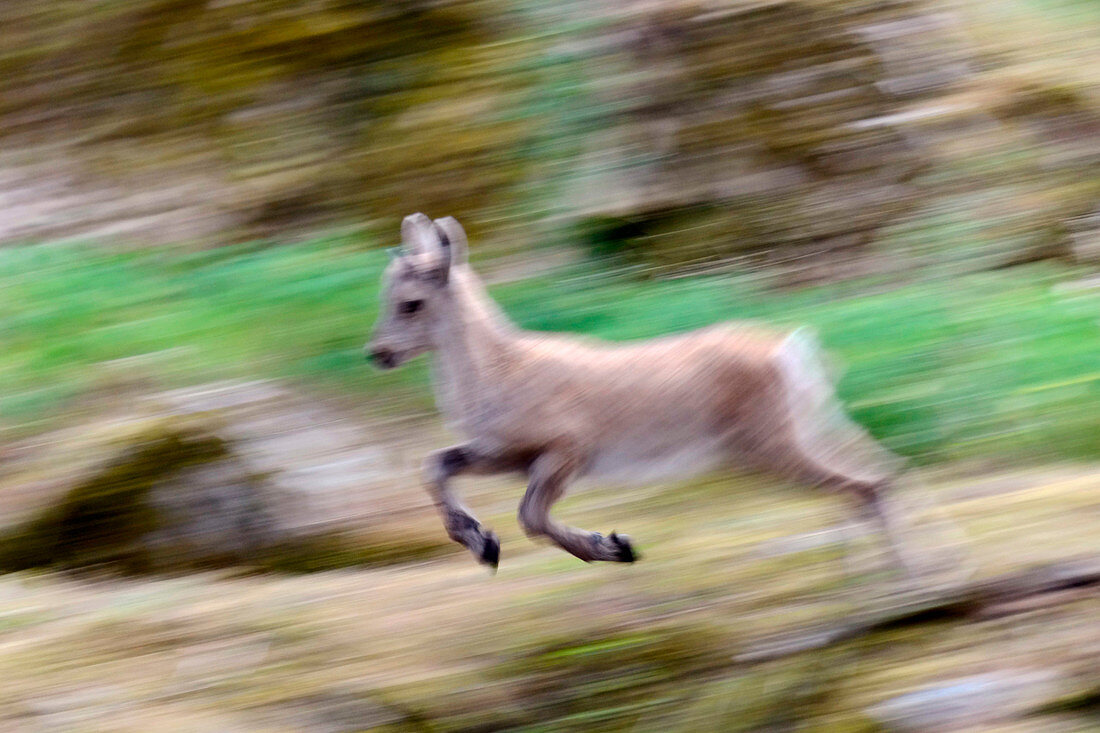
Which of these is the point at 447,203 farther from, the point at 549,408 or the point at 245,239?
the point at 549,408

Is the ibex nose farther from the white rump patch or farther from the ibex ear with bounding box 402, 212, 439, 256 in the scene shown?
the white rump patch

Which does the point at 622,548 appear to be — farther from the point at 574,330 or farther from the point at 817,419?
the point at 574,330

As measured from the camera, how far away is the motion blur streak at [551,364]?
15.0ft

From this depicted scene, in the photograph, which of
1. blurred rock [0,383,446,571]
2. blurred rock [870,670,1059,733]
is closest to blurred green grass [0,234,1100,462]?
blurred rock [0,383,446,571]

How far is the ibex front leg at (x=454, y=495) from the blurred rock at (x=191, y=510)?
1.71m

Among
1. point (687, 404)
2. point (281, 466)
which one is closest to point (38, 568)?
point (281, 466)

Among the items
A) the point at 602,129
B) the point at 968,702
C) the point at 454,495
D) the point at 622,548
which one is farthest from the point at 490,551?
the point at 602,129

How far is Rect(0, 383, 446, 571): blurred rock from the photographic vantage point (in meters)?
6.24

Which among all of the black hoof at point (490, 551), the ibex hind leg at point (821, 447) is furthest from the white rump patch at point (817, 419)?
the black hoof at point (490, 551)

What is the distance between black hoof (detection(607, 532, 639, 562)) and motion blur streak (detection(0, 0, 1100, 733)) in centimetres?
2

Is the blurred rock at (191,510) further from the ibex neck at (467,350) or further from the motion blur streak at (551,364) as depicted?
the ibex neck at (467,350)

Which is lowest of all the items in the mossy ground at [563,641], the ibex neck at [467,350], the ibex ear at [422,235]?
the mossy ground at [563,641]

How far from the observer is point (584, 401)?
4.41m

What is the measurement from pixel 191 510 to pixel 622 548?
2.85 metres
